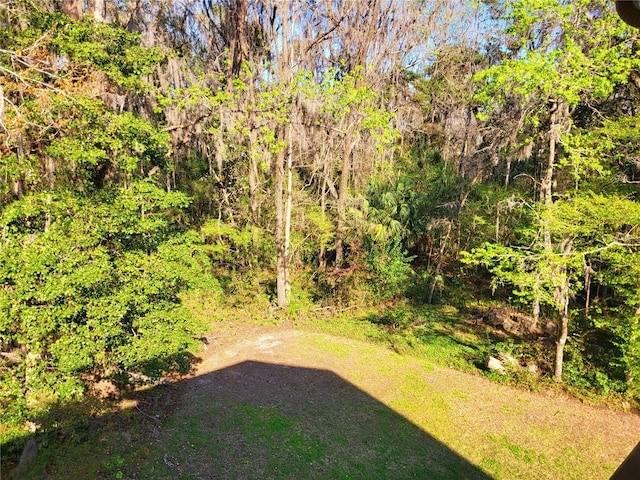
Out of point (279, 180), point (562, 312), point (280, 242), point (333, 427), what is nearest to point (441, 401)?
point (333, 427)

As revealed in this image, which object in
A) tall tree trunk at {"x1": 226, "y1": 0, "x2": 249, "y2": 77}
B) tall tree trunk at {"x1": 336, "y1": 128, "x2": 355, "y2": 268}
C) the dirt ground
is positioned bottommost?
the dirt ground

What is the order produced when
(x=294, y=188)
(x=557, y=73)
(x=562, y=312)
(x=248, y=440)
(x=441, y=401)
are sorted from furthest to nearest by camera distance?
(x=294, y=188)
(x=562, y=312)
(x=441, y=401)
(x=557, y=73)
(x=248, y=440)

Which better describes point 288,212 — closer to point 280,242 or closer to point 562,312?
point 280,242

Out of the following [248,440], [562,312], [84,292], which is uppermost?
[84,292]

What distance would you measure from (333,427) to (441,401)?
303cm

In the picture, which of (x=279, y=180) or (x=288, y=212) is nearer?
(x=279, y=180)

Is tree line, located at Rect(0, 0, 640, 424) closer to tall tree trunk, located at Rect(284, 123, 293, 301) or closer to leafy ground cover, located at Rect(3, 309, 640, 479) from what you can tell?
tall tree trunk, located at Rect(284, 123, 293, 301)

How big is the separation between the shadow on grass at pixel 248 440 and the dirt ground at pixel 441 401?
0.07m

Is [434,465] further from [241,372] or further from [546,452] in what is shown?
[241,372]

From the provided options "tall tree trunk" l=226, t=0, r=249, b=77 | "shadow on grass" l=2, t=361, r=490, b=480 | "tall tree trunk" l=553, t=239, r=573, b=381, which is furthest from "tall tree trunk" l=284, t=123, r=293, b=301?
"tall tree trunk" l=553, t=239, r=573, b=381

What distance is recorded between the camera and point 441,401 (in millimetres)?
9352

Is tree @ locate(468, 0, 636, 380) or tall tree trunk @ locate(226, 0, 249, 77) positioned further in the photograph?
tall tree trunk @ locate(226, 0, 249, 77)

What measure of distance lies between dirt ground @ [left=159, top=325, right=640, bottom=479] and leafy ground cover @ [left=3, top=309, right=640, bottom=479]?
0.03m

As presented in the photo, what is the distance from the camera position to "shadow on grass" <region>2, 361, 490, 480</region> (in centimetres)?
650
